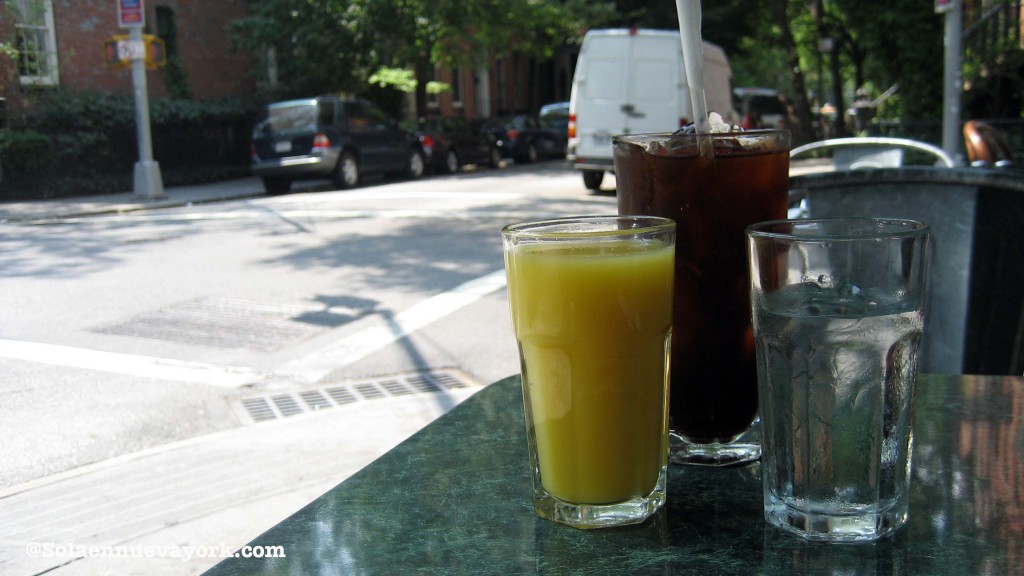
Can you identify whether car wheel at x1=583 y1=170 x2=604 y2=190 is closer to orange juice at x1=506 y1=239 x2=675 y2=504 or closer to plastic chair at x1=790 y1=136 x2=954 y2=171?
plastic chair at x1=790 y1=136 x2=954 y2=171

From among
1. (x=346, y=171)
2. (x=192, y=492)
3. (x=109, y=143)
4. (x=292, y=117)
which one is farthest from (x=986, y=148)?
(x=109, y=143)

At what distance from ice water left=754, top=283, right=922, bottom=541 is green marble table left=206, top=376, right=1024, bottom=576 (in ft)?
0.11

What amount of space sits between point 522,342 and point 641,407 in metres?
0.15

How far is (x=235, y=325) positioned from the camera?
6672mm

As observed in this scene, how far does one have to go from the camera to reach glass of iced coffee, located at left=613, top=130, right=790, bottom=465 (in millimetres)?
1199

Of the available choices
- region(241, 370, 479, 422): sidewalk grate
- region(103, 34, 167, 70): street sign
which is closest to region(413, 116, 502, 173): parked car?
region(103, 34, 167, 70): street sign

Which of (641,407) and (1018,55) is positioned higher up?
(1018,55)

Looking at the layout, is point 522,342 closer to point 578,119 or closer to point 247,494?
point 247,494

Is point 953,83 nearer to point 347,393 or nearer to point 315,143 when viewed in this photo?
point 347,393

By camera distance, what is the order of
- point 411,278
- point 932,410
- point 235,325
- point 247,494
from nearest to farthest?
1. point 932,410
2. point 247,494
3. point 235,325
4. point 411,278

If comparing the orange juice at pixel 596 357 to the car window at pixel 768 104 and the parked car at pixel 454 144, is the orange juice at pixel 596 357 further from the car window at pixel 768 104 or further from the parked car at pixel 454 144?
the car window at pixel 768 104


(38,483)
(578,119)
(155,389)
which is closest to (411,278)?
(155,389)

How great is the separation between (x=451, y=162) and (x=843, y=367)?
22.1 meters

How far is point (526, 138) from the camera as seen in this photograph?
26031 millimetres
